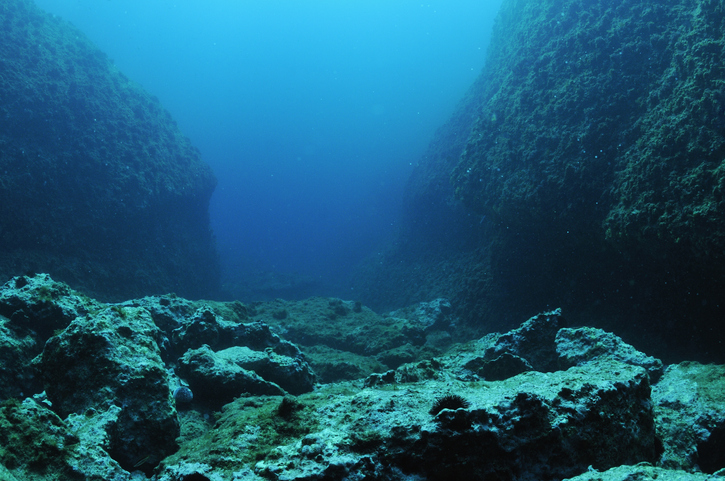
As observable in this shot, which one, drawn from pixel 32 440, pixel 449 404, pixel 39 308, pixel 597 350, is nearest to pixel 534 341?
pixel 597 350

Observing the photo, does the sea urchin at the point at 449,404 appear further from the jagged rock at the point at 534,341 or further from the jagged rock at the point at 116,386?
the jagged rock at the point at 534,341

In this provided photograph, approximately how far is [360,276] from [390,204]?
33.2 meters

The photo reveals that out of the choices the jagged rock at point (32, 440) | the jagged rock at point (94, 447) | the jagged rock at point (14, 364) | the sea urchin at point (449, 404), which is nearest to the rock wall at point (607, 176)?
the sea urchin at point (449, 404)

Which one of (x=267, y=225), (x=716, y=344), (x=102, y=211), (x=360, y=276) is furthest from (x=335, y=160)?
(x=716, y=344)

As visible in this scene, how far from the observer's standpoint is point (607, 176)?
7.16m

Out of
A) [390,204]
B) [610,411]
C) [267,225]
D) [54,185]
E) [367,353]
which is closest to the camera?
[610,411]

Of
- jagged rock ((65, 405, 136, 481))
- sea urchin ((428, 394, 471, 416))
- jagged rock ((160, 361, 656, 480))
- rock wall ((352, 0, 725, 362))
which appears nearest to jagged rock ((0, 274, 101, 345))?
jagged rock ((65, 405, 136, 481))

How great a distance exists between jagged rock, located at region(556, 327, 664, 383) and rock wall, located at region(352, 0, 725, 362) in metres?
2.00

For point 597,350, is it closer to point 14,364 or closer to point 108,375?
point 108,375

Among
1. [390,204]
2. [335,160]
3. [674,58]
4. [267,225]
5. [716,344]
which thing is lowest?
[716,344]

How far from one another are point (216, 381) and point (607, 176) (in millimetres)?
7387

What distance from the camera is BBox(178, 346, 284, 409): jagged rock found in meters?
4.33

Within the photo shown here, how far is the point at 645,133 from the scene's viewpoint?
22.1 feet

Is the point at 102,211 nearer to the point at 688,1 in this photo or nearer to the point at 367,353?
the point at 367,353
